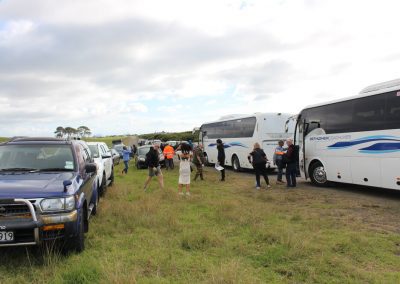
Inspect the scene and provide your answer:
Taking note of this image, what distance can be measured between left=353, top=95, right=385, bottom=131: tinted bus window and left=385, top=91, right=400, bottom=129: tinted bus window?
18 centimetres

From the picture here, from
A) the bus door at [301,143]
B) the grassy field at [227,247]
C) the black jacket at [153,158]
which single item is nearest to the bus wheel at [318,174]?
the bus door at [301,143]

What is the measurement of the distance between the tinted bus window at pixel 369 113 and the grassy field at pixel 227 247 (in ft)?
8.46

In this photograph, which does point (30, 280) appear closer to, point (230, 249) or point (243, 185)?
point (230, 249)

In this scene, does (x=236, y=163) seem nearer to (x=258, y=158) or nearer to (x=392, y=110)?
(x=258, y=158)

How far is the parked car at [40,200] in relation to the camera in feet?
16.1

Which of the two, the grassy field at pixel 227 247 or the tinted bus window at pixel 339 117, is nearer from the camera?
the grassy field at pixel 227 247

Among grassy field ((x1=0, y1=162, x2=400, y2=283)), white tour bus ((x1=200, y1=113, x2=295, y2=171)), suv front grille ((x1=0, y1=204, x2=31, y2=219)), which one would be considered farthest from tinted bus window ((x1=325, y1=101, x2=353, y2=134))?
suv front grille ((x1=0, y1=204, x2=31, y2=219))

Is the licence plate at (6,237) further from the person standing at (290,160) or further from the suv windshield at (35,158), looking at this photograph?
the person standing at (290,160)

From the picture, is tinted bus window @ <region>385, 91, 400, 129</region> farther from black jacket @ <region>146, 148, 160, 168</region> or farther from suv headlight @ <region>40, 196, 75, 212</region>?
suv headlight @ <region>40, 196, 75, 212</region>

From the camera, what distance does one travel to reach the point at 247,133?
2045 cm

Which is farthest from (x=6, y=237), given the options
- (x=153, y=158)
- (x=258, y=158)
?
(x=258, y=158)

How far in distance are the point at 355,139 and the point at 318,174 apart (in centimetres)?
255

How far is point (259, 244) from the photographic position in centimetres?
622

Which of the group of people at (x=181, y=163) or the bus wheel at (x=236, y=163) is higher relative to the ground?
the group of people at (x=181, y=163)
